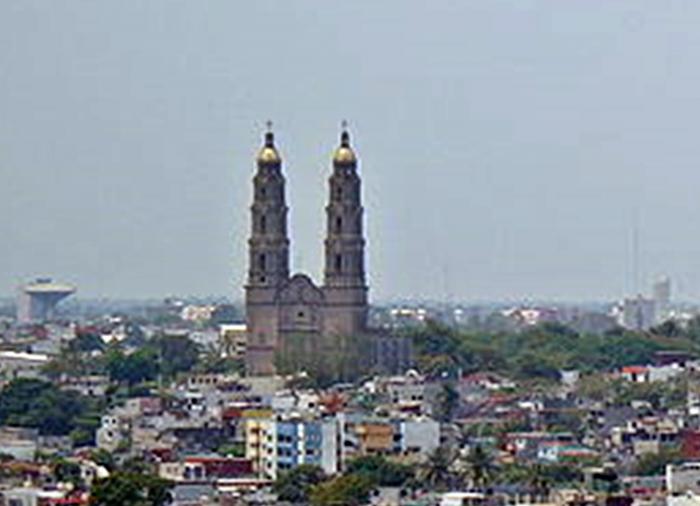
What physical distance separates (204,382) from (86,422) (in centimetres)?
1512

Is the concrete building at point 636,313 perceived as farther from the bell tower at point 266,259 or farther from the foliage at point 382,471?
the foliage at point 382,471

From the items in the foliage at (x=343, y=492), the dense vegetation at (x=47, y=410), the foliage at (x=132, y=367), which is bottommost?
the foliage at (x=343, y=492)

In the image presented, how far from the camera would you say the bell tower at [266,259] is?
113188mm

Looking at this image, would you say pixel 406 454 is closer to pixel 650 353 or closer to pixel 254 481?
pixel 254 481

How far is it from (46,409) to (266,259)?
18682 mm

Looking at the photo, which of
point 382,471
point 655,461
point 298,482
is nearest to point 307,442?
point 382,471

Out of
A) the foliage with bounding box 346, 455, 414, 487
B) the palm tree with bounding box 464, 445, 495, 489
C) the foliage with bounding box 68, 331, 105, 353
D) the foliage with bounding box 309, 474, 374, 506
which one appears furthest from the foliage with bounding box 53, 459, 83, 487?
the foliage with bounding box 68, 331, 105, 353

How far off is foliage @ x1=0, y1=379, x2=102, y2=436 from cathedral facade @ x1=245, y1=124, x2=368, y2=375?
13.6 m

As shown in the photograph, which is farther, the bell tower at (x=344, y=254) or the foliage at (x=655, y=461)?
the bell tower at (x=344, y=254)

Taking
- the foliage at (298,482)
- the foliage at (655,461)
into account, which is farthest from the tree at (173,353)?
the foliage at (298,482)

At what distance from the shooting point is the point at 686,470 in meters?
A: 72.5

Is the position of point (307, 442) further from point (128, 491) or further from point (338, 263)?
point (338, 263)

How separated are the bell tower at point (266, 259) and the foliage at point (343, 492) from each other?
40.8 metres

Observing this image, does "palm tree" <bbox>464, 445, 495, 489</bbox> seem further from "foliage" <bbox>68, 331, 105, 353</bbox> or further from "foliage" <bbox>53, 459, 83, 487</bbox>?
"foliage" <bbox>68, 331, 105, 353</bbox>
